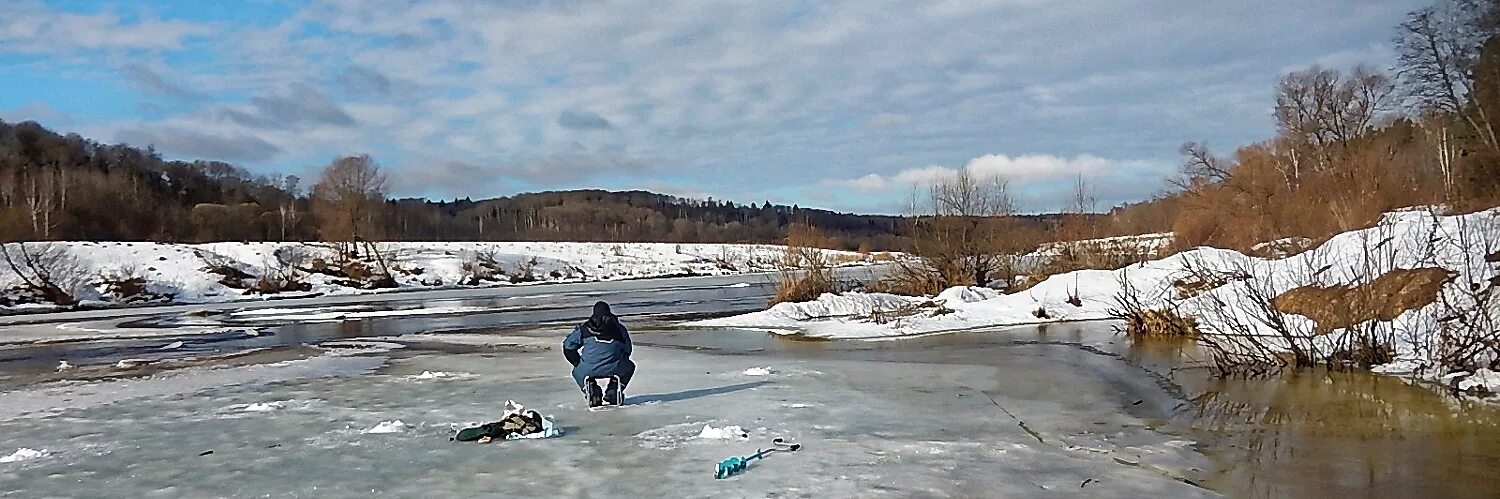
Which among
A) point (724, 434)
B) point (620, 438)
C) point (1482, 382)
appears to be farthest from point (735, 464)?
point (1482, 382)

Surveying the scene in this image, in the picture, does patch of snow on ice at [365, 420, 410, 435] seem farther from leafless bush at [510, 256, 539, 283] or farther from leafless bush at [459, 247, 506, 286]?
leafless bush at [510, 256, 539, 283]

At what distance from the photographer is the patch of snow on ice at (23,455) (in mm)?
8023

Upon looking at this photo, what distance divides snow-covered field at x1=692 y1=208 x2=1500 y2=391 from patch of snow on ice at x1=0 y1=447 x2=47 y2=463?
41.1 ft

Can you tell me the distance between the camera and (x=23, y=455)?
8.16 meters

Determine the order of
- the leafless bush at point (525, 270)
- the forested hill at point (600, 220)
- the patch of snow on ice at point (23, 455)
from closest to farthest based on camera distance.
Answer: the patch of snow on ice at point (23, 455)
the leafless bush at point (525, 270)
the forested hill at point (600, 220)

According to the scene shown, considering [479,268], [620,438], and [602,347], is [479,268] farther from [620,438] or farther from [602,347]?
[620,438]

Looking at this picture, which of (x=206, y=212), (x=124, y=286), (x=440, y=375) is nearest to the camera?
(x=440, y=375)

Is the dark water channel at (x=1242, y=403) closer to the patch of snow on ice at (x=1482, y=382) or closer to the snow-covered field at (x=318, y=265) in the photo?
the patch of snow on ice at (x=1482, y=382)

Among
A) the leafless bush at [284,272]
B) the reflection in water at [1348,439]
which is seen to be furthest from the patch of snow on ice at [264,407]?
the leafless bush at [284,272]

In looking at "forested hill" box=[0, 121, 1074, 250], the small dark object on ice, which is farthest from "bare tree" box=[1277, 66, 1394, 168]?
the small dark object on ice

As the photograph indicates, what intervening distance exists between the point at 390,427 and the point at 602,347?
2170mm

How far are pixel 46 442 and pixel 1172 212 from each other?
155 ft

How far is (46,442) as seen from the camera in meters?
8.88

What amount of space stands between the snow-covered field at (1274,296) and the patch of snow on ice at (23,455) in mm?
12519
